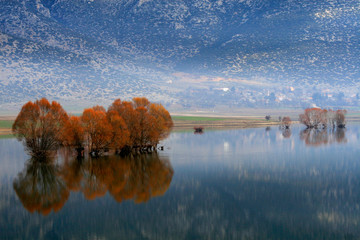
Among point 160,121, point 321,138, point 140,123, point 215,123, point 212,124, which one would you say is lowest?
point 321,138

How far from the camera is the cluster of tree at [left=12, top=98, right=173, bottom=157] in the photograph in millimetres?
43031

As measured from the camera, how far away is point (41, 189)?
30.7m

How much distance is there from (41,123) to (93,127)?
6.13 meters

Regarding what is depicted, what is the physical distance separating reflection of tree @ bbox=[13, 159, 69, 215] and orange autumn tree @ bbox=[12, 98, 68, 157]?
4262 millimetres

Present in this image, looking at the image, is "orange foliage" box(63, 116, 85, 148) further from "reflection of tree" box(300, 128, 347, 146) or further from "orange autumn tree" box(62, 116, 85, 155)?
"reflection of tree" box(300, 128, 347, 146)

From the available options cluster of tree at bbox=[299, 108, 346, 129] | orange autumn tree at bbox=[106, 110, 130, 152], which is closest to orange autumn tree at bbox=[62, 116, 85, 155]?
orange autumn tree at bbox=[106, 110, 130, 152]

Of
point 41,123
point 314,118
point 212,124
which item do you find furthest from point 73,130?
point 314,118

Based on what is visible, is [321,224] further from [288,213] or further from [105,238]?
[105,238]

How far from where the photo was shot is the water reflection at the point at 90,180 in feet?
91.0

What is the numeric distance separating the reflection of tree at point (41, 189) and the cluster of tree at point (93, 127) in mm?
4813

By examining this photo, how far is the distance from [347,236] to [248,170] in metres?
18.0

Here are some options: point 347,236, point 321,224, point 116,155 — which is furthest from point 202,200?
point 116,155

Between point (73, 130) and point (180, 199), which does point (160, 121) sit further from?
point (180, 199)

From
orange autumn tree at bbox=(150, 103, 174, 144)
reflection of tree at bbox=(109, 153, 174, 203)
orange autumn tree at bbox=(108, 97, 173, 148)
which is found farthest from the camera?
orange autumn tree at bbox=(150, 103, 174, 144)
